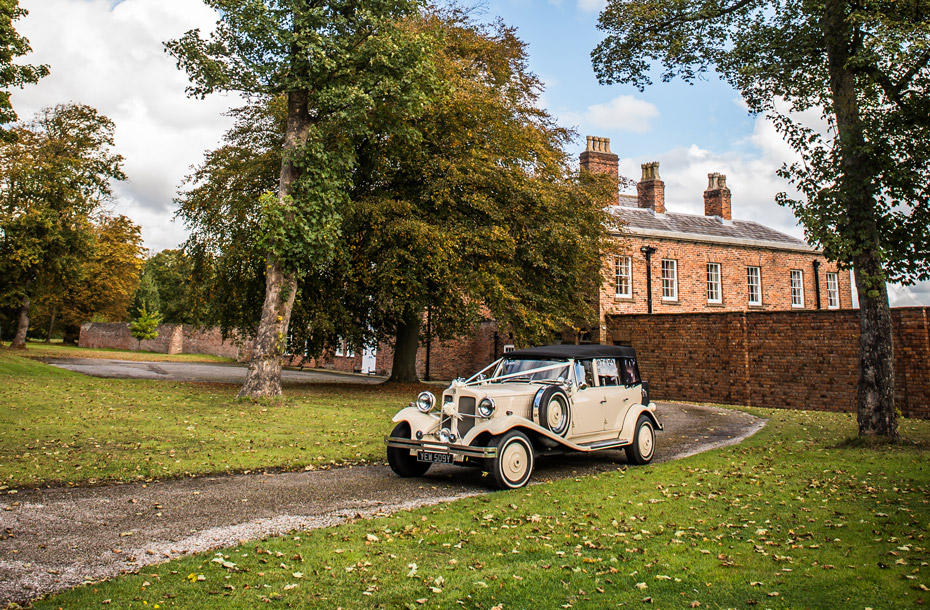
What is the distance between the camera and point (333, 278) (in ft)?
65.5

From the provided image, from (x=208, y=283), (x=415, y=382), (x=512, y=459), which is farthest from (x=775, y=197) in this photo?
(x=208, y=283)

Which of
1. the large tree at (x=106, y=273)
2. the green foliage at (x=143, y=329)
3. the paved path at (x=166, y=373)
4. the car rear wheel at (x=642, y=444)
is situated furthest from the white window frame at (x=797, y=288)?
→ the green foliage at (x=143, y=329)

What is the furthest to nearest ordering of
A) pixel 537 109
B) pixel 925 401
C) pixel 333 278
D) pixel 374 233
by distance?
pixel 537 109 → pixel 333 278 → pixel 374 233 → pixel 925 401

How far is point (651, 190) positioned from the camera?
1314 inches

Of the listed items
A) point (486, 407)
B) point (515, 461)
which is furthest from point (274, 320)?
point (515, 461)

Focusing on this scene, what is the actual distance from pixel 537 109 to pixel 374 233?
8.78 metres

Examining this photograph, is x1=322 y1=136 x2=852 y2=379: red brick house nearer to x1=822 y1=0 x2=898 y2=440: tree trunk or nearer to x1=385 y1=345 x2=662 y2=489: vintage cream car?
x1=822 y1=0 x2=898 y2=440: tree trunk

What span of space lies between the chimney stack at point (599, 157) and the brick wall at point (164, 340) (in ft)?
102

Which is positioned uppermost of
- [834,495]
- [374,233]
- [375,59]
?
[375,59]

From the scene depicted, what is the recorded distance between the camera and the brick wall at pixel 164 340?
53.7 metres

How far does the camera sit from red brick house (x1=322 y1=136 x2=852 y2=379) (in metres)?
28.9

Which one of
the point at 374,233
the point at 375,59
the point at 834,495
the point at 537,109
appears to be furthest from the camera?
the point at 537,109

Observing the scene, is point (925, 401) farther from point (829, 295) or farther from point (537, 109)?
point (829, 295)

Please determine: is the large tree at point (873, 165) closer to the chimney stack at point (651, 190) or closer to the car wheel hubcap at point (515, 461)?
the car wheel hubcap at point (515, 461)
